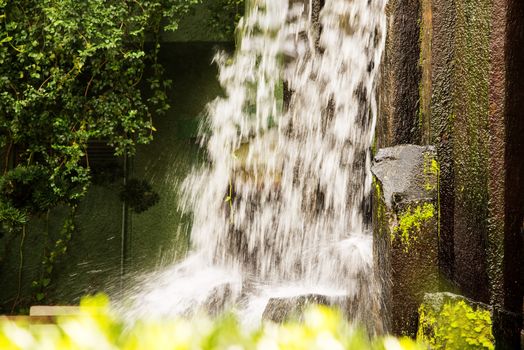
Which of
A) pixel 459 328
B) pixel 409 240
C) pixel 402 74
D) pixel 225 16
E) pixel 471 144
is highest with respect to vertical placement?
pixel 225 16

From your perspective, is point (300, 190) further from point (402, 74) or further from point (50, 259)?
point (50, 259)

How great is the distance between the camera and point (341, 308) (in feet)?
8.95

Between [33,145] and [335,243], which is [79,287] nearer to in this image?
[33,145]

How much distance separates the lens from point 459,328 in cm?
194

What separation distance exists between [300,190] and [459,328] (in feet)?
6.66

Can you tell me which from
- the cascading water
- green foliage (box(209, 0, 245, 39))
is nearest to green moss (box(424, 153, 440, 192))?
the cascading water

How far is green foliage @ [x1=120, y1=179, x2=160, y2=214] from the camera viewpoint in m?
7.89

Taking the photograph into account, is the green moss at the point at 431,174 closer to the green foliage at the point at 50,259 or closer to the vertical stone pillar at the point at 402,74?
the vertical stone pillar at the point at 402,74

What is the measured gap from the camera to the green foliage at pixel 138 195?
7887 mm

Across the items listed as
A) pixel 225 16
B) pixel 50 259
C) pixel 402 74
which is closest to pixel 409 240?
pixel 402 74

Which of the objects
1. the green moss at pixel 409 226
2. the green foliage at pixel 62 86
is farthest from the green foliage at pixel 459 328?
the green foliage at pixel 62 86

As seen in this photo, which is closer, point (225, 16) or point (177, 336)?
point (177, 336)

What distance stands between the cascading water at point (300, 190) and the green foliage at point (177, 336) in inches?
64.6

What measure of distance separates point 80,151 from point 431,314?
211 inches
